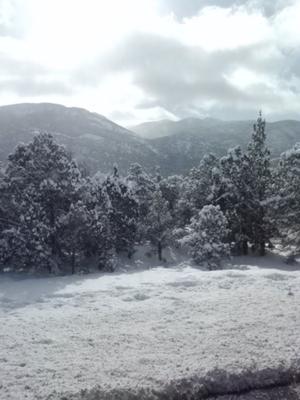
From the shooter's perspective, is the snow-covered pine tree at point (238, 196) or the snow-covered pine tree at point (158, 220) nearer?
the snow-covered pine tree at point (238, 196)

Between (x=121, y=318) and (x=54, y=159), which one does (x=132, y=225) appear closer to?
(x=54, y=159)

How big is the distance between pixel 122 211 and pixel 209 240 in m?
11.6

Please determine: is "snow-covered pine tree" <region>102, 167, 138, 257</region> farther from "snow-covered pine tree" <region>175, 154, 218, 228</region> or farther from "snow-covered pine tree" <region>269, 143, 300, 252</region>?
"snow-covered pine tree" <region>269, 143, 300, 252</region>

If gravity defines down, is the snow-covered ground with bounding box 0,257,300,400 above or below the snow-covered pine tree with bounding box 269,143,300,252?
below

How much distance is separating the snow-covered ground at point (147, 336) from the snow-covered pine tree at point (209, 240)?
1846 cm

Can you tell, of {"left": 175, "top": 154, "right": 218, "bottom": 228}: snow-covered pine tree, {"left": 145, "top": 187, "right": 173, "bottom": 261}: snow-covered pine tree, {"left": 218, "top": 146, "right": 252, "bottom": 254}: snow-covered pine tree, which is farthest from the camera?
{"left": 175, "top": 154, "right": 218, "bottom": 228}: snow-covered pine tree

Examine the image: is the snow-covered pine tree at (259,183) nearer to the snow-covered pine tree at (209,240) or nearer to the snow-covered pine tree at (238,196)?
the snow-covered pine tree at (238,196)

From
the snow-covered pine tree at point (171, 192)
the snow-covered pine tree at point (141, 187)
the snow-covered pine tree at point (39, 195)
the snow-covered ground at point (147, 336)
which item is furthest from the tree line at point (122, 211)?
the snow-covered ground at point (147, 336)

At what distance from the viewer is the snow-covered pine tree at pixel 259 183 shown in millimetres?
46406

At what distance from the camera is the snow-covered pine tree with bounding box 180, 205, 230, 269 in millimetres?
40375

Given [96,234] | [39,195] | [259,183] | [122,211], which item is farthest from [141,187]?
[39,195]

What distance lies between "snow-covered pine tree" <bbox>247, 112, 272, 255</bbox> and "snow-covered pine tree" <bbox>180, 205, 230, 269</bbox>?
6.88 metres

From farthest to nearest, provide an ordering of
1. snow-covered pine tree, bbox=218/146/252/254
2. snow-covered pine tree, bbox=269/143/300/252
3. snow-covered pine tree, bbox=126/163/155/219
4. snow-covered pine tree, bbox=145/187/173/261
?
1. snow-covered pine tree, bbox=126/163/155/219
2. snow-covered pine tree, bbox=145/187/173/261
3. snow-covered pine tree, bbox=218/146/252/254
4. snow-covered pine tree, bbox=269/143/300/252

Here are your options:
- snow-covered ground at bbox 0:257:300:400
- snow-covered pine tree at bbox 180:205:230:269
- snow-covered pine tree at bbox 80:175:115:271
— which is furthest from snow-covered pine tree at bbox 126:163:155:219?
snow-covered ground at bbox 0:257:300:400
